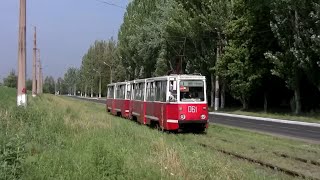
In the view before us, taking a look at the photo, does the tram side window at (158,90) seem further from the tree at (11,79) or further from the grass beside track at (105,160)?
the tree at (11,79)

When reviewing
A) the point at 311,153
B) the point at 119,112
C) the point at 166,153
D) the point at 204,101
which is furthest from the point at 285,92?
the point at 166,153

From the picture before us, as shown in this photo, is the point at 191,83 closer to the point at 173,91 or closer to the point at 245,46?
the point at 173,91

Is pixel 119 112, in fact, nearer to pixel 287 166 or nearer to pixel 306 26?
pixel 306 26

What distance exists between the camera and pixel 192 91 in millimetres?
23406

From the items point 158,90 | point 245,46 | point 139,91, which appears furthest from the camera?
point 245,46

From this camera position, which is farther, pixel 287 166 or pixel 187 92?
pixel 187 92

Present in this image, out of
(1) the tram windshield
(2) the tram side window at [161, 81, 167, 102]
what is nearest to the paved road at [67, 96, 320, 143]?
(1) the tram windshield

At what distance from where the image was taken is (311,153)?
52.9 ft

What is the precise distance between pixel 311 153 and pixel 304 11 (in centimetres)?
2740

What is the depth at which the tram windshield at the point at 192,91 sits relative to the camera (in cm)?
2323

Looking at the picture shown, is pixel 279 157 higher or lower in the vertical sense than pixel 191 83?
lower

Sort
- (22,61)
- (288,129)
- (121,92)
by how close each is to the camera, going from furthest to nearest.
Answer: (121,92)
(288,129)
(22,61)

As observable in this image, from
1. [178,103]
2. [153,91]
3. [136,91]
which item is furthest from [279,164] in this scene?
[136,91]

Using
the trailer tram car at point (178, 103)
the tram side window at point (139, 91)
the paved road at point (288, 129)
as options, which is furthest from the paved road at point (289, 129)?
the tram side window at point (139, 91)
